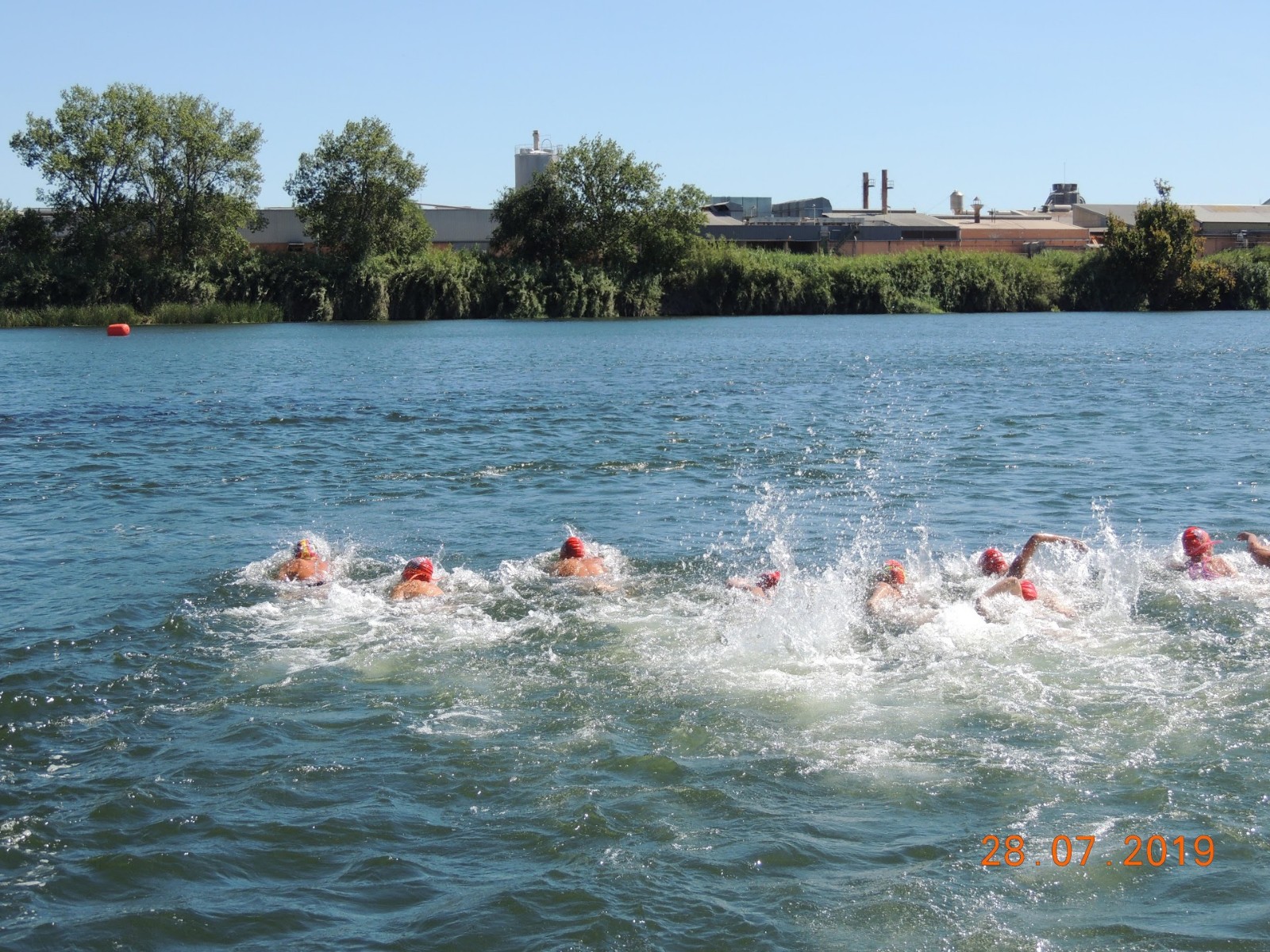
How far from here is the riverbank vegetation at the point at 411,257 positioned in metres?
74.2

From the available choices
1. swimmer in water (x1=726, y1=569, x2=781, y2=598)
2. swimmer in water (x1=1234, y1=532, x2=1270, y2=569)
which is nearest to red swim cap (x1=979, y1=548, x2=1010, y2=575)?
swimmer in water (x1=726, y1=569, x2=781, y2=598)

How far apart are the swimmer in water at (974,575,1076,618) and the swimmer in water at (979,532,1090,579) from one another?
160mm

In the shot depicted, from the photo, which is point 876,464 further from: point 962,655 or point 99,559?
point 99,559

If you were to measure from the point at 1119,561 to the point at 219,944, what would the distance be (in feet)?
36.8

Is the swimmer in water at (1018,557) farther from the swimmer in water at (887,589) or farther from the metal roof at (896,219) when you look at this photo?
the metal roof at (896,219)

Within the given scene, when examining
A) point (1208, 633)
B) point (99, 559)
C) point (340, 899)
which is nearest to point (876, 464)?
point (1208, 633)

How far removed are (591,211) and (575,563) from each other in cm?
7294

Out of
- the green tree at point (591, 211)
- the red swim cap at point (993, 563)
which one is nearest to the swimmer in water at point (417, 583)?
the red swim cap at point (993, 563)

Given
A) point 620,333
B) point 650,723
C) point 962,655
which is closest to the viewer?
point 650,723

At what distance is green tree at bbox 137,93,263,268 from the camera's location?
7575cm

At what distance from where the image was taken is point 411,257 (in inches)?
3046

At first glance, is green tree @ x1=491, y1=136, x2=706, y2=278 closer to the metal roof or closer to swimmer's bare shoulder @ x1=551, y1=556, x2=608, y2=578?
the metal roof

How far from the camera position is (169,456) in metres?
23.7

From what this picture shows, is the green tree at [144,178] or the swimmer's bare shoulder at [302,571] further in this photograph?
the green tree at [144,178]
